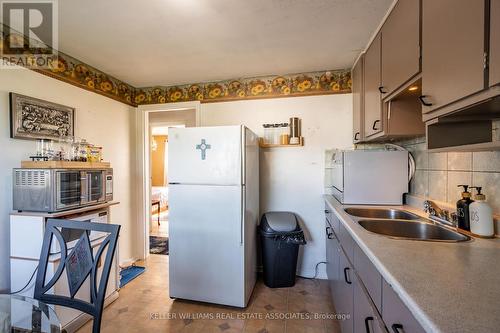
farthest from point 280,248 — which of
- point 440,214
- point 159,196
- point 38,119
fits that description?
point 159,196

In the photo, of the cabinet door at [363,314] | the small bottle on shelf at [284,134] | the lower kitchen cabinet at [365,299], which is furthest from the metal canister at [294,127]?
the cabinet door at [363,314]

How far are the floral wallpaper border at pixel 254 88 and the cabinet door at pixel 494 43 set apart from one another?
76.3 inches

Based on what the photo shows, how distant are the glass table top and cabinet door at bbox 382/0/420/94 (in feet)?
6.84

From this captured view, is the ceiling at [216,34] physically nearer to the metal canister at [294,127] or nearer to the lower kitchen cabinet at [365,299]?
the metal canister at [294,127]

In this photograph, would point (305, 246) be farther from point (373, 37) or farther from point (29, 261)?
point (29, 261)

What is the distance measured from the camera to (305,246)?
2732mm

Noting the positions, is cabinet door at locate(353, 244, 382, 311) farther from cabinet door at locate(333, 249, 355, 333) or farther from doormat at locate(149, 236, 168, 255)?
doormat at locate(149, 236, 168, 255)

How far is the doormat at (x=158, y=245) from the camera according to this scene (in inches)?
139

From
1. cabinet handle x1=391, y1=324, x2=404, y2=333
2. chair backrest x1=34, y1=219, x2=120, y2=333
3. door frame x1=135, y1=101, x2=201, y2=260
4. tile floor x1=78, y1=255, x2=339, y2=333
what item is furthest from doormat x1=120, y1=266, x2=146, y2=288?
cabinet handle x1=391, y1=324, x2=404, y2=333

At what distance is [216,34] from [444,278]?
204cm

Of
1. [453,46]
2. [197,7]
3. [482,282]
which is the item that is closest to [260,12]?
[197,7]

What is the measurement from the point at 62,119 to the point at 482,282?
2.95 metres

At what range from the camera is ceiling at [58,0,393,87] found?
1584 mm

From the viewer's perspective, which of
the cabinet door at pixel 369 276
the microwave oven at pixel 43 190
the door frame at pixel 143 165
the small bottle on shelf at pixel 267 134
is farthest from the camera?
the door frame at pixel 143 165
